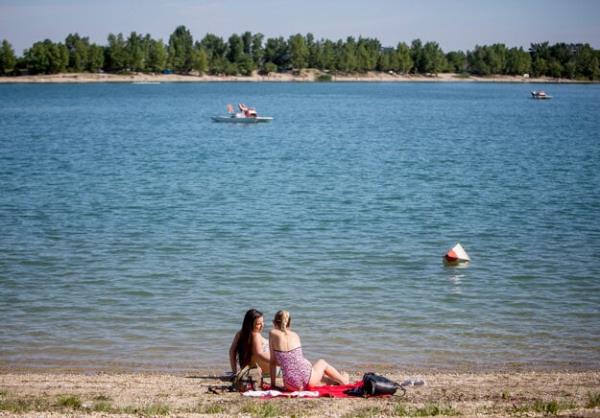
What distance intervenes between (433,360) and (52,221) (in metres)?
19.0

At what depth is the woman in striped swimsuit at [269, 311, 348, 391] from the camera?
507 inches

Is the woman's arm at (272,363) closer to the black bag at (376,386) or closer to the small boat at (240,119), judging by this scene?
the black bag at (376,386)

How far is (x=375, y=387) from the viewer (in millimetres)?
12289

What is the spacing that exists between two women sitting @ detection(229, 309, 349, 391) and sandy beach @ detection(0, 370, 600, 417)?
74 centimetres

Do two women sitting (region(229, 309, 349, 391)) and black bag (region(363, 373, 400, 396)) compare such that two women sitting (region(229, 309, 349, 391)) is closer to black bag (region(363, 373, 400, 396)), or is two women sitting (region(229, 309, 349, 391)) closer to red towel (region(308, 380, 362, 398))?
red towel (region(308, 380, 362, 398))

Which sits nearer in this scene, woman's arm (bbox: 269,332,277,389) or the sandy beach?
the sandy beach

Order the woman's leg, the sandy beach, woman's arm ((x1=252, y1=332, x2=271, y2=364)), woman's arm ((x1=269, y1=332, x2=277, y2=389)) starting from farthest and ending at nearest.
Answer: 1. woman's arm ((x1=252, y1=332, x2=271, y2=364))
2. woman's arm ((x1=269, y1=332, x2=277, y2=389))
3. the woman's leg
4. the sandy beach

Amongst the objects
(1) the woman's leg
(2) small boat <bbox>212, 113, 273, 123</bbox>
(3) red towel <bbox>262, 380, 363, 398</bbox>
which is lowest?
(3) red towel <bbox>262, 380, 363, 398</bbox>

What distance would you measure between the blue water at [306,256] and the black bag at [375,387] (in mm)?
3327

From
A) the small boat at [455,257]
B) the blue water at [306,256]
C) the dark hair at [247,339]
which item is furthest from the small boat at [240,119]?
the dark hair at [247,339]

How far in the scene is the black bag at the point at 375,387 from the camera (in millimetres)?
12297

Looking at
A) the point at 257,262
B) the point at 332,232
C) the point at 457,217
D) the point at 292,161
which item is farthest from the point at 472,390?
the point at 292,161

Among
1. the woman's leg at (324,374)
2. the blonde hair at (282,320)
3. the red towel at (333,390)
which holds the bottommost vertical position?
the red towel at (333,390)

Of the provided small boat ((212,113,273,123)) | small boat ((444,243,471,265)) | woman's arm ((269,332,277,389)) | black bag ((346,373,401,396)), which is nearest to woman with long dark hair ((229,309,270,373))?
woman's arm ((269,332,277,389))
